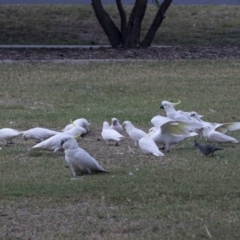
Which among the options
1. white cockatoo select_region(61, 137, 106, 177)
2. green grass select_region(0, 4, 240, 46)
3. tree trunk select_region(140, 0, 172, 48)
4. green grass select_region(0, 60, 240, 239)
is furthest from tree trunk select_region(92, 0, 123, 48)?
white cockatoo select_region(61, 137, 106, 177)

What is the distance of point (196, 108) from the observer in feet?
42.9

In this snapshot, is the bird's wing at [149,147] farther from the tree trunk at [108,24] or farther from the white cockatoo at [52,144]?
the tree trunk at [108,24]

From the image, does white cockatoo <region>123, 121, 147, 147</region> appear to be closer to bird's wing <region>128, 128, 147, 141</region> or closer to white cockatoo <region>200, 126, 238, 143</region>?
bird's wing <region>128, 128, 147, 141</region>

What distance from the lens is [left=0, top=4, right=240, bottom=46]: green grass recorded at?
86.8 feet

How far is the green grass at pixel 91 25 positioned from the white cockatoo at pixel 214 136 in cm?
1582

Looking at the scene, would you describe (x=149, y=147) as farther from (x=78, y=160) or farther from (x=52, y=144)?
(x=78, y=160)

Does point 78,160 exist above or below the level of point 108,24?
above

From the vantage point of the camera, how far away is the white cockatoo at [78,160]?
26.1 ft

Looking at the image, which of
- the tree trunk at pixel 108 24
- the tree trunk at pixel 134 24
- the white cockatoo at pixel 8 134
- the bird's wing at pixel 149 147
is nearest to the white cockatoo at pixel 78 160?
the bird's wing at pixel 149 147

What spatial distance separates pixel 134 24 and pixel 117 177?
1357cm

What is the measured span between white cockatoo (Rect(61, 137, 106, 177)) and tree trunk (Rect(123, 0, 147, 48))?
1331 centimetres

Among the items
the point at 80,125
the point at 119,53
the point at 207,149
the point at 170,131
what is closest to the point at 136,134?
the point at 170,131

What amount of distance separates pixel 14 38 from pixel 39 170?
60.5 feet

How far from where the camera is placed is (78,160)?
796 centimetres
